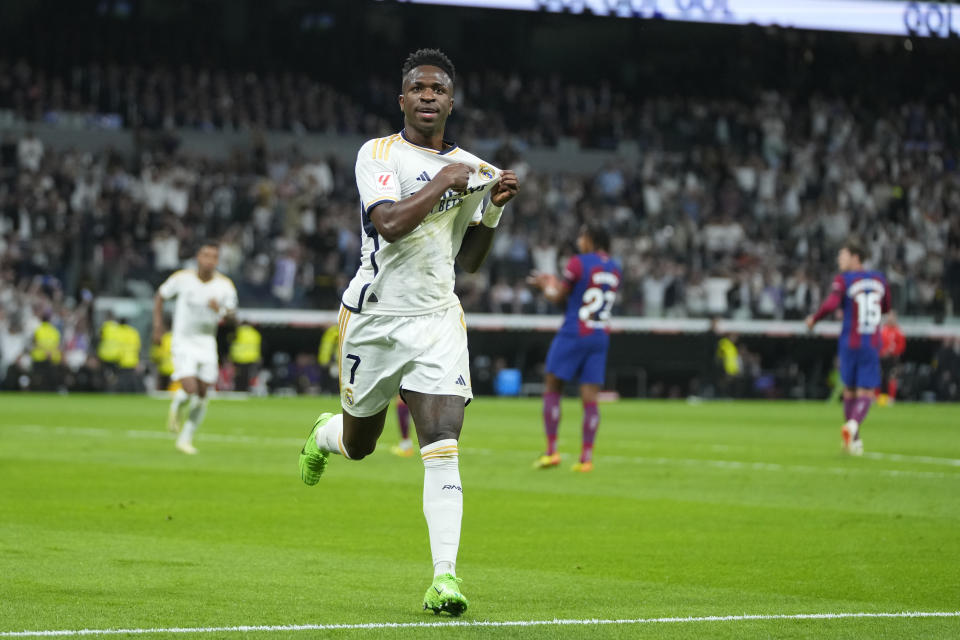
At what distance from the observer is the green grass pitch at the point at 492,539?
6.27 metres

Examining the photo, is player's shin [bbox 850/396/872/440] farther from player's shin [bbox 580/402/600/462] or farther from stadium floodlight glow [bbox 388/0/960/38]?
stadium floodlight glow [bbox 388/0/960/38]

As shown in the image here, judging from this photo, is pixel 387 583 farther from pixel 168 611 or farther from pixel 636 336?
pixel 636 336

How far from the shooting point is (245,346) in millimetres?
31938

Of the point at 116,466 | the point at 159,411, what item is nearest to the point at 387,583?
the point at 116,466

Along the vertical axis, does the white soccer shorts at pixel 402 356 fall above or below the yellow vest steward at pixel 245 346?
above

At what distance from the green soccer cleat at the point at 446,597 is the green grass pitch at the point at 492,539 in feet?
0.33

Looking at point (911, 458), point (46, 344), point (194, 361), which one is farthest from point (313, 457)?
point (46, 344)

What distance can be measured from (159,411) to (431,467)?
19.4 m

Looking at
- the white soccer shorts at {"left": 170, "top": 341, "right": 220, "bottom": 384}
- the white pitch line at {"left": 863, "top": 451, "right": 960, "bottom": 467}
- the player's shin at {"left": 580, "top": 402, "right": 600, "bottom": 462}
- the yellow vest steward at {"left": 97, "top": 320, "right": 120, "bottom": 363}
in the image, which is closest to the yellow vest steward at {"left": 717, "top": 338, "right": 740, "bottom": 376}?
the yellow vest steward at {"left": 97, "top": 320, "right": 120, "bottom": 363}

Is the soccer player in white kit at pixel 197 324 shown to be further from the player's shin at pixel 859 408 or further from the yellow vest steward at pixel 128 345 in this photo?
the yellow vest steward at pixel 128 345

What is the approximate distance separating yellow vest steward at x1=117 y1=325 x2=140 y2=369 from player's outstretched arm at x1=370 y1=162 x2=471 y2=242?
25845 mm

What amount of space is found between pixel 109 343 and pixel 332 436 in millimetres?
24785

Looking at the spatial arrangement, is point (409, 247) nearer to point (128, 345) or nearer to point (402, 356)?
point (402, 356)

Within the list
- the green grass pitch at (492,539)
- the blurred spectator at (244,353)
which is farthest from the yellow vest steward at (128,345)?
the green grass pitch at (492,539)
